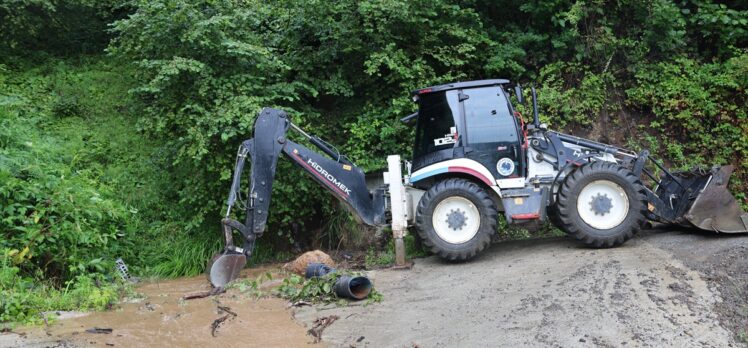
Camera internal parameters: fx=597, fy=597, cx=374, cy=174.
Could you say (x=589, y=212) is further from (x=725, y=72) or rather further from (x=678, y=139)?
(x=725, y=72)

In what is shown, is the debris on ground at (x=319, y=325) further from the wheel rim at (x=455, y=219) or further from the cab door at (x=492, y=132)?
the cab door at (x=492, y=132)

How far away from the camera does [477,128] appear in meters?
6.93

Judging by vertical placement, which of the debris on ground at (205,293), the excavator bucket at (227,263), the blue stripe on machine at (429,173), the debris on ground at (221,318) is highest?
the blue stripe on machine at (429,173)

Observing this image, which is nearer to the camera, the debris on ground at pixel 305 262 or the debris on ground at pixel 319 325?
the debris on ground at pixel 319 325

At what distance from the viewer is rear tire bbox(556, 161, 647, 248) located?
255 inches

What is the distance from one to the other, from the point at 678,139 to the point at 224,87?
269 inches

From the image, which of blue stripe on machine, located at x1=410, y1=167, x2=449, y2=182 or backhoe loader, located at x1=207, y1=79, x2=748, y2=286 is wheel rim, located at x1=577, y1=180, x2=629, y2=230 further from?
blue stripe on machine, located at x1=410, y1=167, x2=449, y2=182

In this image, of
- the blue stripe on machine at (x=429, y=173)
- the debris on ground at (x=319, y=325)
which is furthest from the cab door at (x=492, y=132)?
the debris on ground at (x=319, y=325)

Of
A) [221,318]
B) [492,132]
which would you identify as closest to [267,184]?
[221,318]

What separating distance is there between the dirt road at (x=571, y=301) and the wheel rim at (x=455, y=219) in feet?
1.15

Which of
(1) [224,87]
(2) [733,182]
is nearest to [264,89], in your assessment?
(1) [224,87]

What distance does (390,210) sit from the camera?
286 inches

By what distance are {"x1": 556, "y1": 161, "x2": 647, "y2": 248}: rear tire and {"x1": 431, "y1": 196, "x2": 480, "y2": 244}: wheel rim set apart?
96 cm

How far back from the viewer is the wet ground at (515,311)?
4426 millimetres
